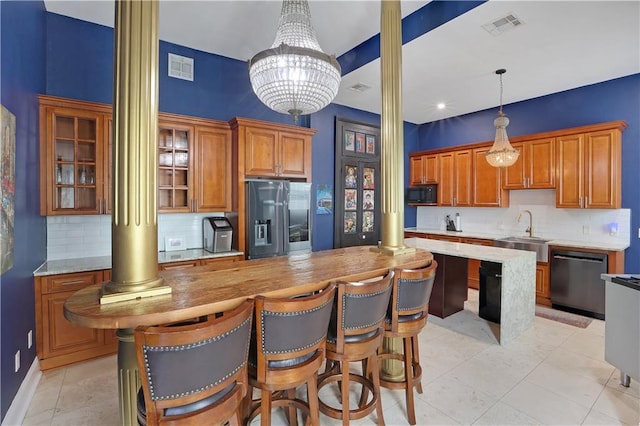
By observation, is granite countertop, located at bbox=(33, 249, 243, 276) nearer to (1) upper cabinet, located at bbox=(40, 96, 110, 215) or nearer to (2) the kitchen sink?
(1) upper cabinet, located at bbox=(40, 96, 110, 215)

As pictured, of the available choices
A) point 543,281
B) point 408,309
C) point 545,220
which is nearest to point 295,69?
point 408,309

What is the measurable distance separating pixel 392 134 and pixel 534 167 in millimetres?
3381

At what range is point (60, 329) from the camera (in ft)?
9.11

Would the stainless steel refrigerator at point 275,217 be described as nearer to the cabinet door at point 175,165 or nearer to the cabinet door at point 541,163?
the cabinet door at point 175,165

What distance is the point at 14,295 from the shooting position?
2.15m

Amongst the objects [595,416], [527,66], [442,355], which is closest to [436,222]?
[527,66]

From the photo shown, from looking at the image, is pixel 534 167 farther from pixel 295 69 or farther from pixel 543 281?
pixel 295 69

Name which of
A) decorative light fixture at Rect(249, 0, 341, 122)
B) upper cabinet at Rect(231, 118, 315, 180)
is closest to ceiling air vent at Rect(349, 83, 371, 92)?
upper cabinet at Rect(231, 118, 315, 180)

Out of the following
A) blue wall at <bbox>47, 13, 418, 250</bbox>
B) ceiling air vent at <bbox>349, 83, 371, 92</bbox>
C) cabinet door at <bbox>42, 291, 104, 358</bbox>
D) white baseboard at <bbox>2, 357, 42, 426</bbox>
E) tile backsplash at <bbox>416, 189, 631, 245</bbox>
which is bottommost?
white baseboard at <bbox>2, 357, 42, 426</bbox>

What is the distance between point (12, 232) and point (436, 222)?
20.7ft

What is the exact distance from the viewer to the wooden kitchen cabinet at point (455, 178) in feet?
18.4

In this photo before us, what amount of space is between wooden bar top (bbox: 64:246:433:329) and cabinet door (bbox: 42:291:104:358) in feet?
5.37

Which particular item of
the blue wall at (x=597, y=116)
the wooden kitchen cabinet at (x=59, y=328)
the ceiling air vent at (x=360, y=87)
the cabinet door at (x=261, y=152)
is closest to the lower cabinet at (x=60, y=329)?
the wooden kitchen cabinet at (x=59, y=328)

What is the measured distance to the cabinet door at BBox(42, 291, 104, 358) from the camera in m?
2.72
